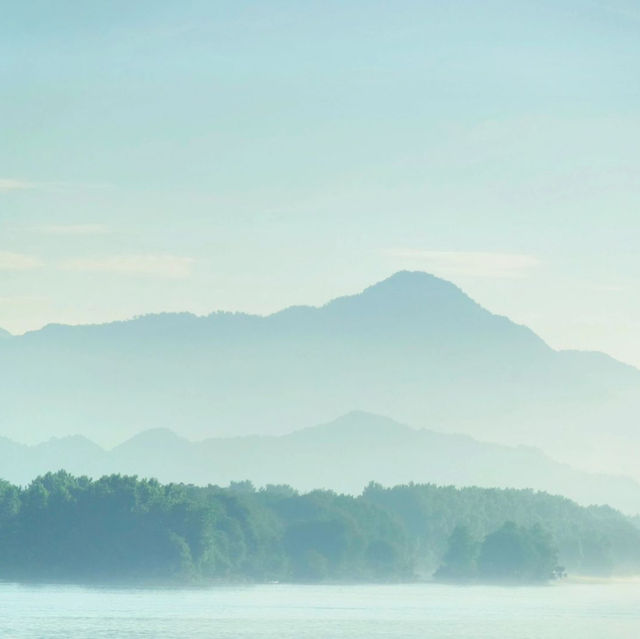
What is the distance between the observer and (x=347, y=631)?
111312mm

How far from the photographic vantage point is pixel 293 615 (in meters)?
127

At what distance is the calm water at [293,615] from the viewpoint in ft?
352

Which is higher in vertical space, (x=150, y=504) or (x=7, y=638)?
(x=150, y=504)

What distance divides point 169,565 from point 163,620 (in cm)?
5837

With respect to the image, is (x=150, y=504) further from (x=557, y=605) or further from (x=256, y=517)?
(x=557, y=605)

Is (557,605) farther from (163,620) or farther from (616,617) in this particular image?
(163,620)

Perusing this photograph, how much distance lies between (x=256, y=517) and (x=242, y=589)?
2218cm

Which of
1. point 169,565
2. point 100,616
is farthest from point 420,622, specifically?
point 169,565

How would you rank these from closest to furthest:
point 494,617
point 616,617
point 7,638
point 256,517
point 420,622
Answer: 1. point 7,638
2. point 420,622
3. point 494,617
4. point 616,617
5. point 256,517

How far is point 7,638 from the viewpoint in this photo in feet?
311

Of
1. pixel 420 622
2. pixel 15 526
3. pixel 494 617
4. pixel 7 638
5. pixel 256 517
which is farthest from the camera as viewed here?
pixel 256 517

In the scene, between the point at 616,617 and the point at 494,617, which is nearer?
the point at 494,617

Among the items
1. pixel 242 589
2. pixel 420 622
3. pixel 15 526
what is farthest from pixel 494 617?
pixel 15 526

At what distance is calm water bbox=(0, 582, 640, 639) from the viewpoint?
107250 mm
